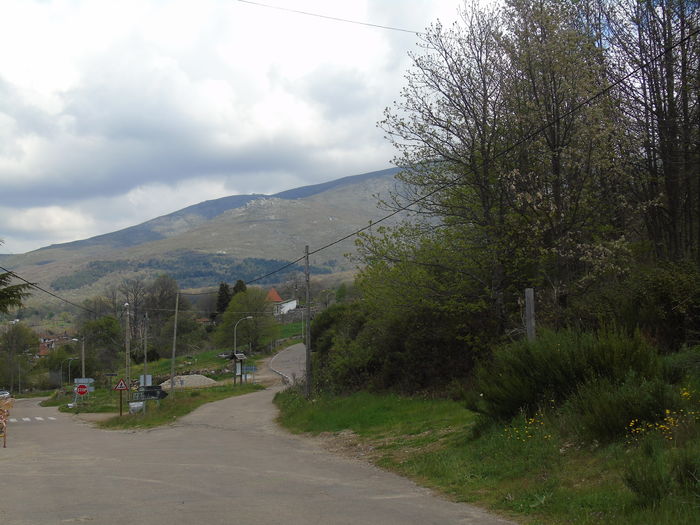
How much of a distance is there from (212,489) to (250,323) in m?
83.1

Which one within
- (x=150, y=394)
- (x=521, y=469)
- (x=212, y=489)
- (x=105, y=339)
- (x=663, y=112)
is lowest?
(x=150, y=394)

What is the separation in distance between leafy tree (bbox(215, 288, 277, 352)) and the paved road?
7336 centimetres

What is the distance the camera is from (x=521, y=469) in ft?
31.8

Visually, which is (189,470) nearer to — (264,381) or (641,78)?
(641,78)

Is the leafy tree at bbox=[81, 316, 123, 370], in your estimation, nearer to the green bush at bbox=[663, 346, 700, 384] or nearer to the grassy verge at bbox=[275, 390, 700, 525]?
the grassy verge at bbox=[275, 390, 700, 525]

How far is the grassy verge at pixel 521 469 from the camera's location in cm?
708

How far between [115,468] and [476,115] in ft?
48.4

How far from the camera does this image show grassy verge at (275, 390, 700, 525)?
7080 mm

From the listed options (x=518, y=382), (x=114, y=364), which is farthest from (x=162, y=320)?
(x=518, y=382)

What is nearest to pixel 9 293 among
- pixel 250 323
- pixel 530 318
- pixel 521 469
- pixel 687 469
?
pixel 530 318

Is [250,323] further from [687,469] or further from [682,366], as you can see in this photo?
[687,469]

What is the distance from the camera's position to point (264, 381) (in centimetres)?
6444

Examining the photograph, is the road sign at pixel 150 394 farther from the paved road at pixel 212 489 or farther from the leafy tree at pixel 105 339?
the leafy tree at pixel 105 339

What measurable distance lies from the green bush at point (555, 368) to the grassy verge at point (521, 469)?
0.55 m
